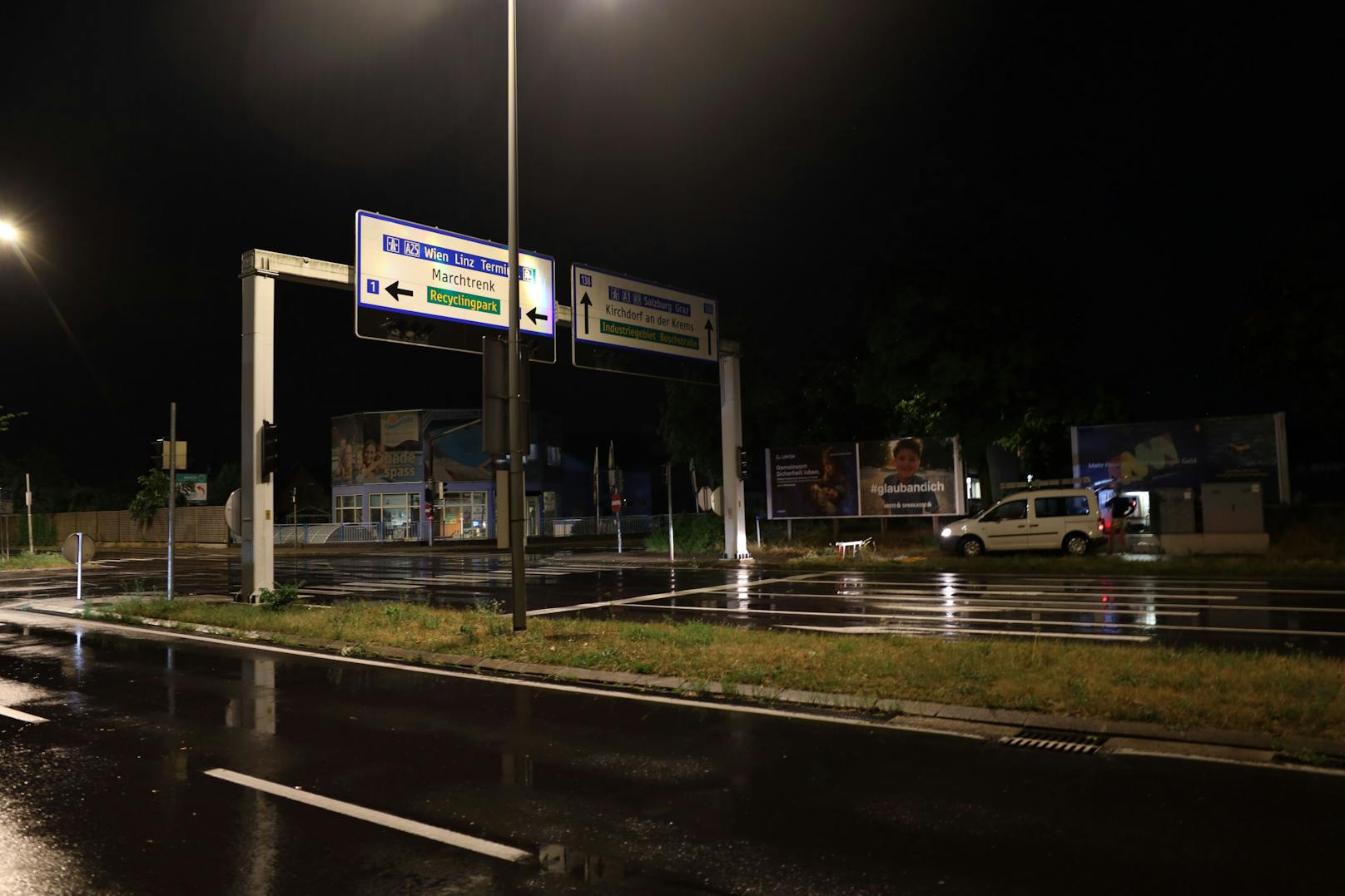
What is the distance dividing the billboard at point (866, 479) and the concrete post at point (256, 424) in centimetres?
1823

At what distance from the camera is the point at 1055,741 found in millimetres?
6973

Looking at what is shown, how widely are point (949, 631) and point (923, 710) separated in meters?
5.02

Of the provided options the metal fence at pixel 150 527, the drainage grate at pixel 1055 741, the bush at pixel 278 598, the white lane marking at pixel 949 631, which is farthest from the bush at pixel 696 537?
the metal fence at pixel 150 527

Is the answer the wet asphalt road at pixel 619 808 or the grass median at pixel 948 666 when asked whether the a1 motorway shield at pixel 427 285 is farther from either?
the wet asphalt road at pixel 619 808

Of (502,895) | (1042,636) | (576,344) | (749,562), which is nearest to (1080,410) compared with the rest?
(749,562)

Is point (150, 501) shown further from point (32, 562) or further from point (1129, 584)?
point (1129, 584)

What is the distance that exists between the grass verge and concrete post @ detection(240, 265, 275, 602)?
67.4ft

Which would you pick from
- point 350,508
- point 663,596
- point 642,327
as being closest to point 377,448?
point 350,508

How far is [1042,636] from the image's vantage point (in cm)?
1181

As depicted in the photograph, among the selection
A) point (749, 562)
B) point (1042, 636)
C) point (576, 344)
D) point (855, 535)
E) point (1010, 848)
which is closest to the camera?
point (1010, 848)

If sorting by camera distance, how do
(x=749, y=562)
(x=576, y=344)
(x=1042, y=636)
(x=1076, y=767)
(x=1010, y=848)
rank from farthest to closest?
(x=749, y=562), (x=576, y=344), (x=1042, y=636), (x=1076, y=767), (x=1010, y=848)

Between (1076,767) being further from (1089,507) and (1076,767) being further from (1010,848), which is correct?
(1089,507)

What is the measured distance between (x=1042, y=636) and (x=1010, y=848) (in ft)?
24.7

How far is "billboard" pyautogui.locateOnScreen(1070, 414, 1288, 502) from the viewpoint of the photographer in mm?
27500
